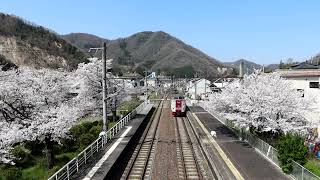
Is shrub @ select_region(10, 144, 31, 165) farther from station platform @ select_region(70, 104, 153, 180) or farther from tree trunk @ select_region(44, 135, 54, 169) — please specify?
station platform @ select_region(70, 104, 153, 180)

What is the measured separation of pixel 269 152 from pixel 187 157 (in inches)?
234

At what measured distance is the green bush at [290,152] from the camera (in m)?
20.1

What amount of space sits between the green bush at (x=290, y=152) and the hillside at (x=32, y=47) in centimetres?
11078

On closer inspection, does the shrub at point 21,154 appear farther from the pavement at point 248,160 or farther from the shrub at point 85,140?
the pavement at point 248,160

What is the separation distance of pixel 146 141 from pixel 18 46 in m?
111

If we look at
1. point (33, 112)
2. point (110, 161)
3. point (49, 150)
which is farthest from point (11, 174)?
point (33, 112)

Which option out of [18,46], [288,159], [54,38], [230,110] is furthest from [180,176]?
[54,38]

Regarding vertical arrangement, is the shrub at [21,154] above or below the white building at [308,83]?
below

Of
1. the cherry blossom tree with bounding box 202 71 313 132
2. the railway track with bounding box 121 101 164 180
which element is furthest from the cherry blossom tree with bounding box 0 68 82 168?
the cherry blossom tree with bounding box 202 71 313 132

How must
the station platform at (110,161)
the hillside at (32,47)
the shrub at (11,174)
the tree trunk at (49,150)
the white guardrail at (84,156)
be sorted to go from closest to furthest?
the white guardrail at (84,156) < the station platform at (110,161) < the shrub at (11,174) < the tree trunk at (49,150) < the hillside at (32,47)

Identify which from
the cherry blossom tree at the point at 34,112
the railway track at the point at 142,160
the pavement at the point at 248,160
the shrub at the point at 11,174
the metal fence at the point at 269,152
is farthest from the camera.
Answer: the cherry blossom tree at the point at 34,112

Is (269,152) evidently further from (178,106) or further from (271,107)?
(178,106)

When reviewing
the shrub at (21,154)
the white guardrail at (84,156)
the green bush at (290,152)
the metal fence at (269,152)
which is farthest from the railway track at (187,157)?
the shrub at (21,154)

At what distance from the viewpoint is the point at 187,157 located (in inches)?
1107
